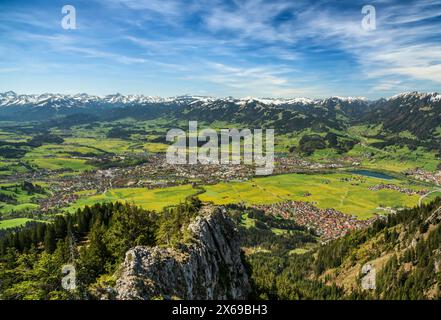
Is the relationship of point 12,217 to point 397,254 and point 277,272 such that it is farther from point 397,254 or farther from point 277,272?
point 397,254

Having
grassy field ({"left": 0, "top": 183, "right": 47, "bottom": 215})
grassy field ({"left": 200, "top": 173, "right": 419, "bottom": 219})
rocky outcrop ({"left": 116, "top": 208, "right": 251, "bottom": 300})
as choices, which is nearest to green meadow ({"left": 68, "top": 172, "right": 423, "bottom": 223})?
grassy field ({"left": 200, "top": 173, "right": 419, "bottom": 219})

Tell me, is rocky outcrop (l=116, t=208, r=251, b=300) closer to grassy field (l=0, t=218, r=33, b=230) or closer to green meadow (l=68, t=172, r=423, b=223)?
green meadow (l=68, t=172, r=423, b=223)

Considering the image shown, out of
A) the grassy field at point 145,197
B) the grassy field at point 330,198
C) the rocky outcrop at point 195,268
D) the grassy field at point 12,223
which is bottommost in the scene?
the grassy field at point 12,223

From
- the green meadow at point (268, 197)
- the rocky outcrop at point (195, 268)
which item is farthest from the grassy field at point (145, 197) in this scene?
the rocky outcrop at point (195, 268)

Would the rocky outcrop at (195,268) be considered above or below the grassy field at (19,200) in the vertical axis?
above

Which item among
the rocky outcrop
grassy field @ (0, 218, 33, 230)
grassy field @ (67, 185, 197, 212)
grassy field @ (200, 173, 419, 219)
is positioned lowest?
grassy field @ (0, 218, 33, 230)

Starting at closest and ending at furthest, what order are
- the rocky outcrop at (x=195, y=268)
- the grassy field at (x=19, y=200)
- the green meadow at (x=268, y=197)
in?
the rocky outcrop at (x=195, y=268) < the grassy field at (x=19, y=200) < the green meadow at (x=268, y=197)

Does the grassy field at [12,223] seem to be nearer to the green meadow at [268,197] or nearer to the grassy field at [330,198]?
the green meadow at [268,197]
